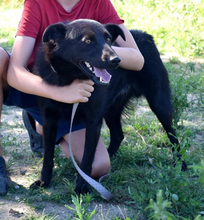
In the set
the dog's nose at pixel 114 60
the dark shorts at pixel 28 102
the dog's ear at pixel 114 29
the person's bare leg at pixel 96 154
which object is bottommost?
the person's bare leg at pixel 96 154

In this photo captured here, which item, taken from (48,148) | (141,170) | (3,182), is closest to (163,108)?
→ (141,170)

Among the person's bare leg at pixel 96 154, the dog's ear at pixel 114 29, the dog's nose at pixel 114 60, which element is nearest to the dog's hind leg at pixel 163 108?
the person's bare leg at pixel 96 154

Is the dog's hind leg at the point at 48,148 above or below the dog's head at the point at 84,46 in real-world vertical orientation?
below

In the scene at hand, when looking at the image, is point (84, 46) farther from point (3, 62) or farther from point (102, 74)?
point (3, 62)

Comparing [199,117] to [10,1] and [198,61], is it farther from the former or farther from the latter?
[10,1]

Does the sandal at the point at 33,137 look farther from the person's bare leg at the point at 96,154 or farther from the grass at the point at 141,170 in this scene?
the person's bare leg at the point at 96,154

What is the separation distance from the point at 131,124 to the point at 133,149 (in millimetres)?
586

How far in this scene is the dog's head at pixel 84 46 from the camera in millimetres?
2129

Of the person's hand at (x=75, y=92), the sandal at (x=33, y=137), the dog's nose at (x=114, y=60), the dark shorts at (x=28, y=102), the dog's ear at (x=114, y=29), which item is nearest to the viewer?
the dog's nose at (x=114, y=60)

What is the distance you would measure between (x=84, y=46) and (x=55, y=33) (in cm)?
22

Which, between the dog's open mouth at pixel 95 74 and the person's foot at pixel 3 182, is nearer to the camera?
the dog's open mouth at pixel 95 74

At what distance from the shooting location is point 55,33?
229 centimetres

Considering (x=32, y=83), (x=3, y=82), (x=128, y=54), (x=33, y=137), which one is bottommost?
(x=33, y=137)

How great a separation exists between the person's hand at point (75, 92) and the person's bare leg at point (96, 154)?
62 cm
